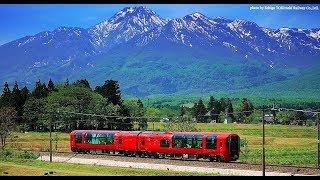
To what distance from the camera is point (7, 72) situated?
126m

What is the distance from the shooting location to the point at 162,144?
30.9m

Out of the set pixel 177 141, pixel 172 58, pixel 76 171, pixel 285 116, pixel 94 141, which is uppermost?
pixel 172 58

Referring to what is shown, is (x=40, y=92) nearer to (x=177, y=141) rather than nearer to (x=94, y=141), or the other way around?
(x=94, y=141)

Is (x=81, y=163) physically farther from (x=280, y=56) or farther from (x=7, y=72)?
(x=280, y=56)

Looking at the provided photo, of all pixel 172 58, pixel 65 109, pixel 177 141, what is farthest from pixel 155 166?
pixel 172 58

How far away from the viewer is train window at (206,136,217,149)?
28214 mm

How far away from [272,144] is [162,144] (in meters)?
14.5

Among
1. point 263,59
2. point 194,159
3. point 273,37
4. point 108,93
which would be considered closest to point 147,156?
point 194,159

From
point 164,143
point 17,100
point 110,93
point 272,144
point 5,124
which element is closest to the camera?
point 164,143

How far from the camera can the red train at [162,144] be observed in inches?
1111

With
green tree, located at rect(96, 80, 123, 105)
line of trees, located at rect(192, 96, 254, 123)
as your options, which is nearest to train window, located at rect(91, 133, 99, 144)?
green tree, located at rect(96, 80, 123, 105)

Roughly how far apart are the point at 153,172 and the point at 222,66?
538 ft

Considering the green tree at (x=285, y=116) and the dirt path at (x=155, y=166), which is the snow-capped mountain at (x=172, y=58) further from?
the dirt path at (x=155, y=166)

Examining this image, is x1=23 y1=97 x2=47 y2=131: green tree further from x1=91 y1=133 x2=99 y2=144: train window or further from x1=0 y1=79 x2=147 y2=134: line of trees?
x1=91 y1=133 x2=99 y2=144: train window
